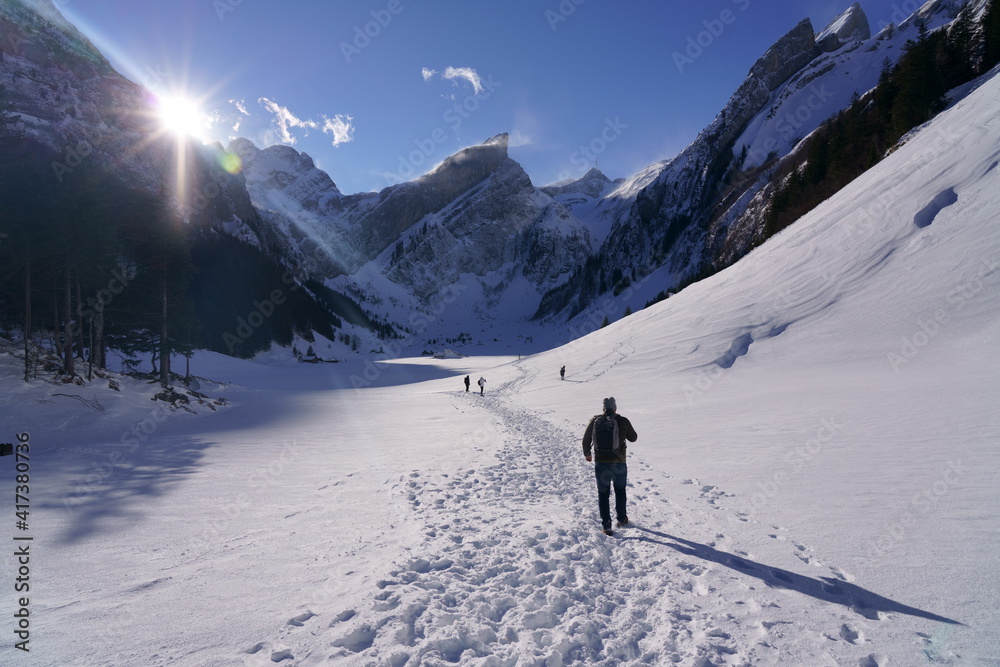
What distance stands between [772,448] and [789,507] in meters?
3.79

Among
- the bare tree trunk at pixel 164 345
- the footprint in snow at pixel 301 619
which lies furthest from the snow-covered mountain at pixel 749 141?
the footprint in snow at pixel 301 619

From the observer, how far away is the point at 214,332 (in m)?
84.1

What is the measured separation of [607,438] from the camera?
7.06 meters

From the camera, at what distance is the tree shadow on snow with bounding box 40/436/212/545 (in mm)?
7418

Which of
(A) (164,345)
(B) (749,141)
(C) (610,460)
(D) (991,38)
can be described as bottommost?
(C) (610,460)

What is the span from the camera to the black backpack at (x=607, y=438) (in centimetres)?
703

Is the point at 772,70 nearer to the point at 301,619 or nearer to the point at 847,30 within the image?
the point at 847,30

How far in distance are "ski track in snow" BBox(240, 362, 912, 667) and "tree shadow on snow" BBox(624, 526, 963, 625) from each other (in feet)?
0.12

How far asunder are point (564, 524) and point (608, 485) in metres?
1.10

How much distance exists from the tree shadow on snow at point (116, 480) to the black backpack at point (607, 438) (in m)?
8.59

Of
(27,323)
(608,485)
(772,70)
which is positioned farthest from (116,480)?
(772,70)

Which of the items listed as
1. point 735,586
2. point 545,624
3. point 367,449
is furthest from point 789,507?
point 367,449

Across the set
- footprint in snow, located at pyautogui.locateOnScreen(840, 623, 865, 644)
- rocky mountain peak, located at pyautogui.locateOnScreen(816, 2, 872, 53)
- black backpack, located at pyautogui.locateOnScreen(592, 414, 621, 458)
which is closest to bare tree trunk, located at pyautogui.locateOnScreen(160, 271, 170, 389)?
black backpack, located at pyautogui.locateOnScreen(592, 414, 621, 458)

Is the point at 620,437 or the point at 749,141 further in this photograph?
the point at 749,141
